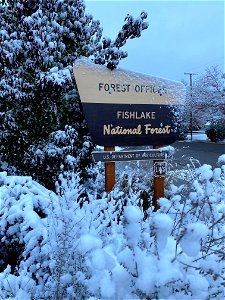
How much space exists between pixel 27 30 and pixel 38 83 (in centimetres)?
70

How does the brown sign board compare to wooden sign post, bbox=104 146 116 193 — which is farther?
wooden sign post, bbox=104 146 116 193

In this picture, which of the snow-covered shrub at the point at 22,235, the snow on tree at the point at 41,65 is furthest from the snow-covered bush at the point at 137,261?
the snow on tree at the point at 41,65

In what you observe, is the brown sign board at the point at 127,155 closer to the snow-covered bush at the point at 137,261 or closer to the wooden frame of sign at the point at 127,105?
the wooden frame of sign at the point at 127,105

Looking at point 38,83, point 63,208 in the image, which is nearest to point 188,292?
point 63,208

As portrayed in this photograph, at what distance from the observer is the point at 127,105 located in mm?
4625

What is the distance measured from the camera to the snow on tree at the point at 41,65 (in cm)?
433

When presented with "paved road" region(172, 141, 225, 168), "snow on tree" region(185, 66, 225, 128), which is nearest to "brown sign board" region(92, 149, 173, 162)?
"paved road" region(172, 141, 225, 168)

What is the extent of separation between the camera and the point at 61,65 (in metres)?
4.93

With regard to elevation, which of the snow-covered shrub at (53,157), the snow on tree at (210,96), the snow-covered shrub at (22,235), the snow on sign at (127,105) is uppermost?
the snow on tree at (210,96)

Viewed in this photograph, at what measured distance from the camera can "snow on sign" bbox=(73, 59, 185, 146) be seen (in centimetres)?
439

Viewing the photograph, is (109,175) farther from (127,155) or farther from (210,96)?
(210,96)

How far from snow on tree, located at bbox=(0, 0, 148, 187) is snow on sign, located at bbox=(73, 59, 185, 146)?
239mm

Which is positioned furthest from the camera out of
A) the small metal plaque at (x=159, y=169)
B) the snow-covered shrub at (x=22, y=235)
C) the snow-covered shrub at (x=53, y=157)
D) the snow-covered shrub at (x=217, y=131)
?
the snow-covered shrub at (x=217, y=131)

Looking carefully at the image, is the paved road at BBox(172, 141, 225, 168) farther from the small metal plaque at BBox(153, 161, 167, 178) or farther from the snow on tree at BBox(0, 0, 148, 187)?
the snow on tree at BBox(0, 0, 148, 187)
